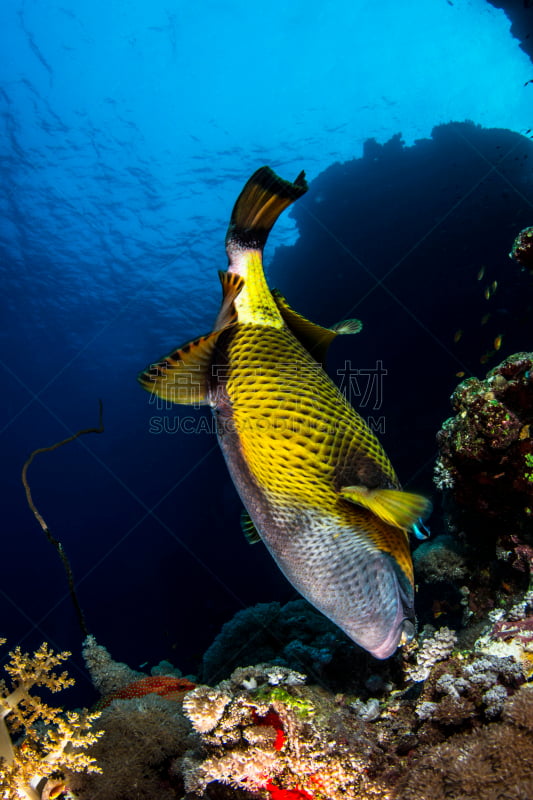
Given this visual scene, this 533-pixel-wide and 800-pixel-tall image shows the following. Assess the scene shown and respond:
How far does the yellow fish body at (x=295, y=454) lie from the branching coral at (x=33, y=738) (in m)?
2.61

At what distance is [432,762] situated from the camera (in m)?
1.82

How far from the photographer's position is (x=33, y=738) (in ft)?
9.07

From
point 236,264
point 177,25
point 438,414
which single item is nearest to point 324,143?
point 177,25

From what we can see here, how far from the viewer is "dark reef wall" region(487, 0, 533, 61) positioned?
1428cm

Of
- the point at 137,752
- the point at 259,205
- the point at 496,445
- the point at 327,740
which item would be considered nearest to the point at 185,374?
the point at 259,205

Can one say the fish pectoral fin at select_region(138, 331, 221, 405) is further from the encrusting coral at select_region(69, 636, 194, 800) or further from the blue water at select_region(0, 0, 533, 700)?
the blue water at select_region(0, 0, 533, 700)

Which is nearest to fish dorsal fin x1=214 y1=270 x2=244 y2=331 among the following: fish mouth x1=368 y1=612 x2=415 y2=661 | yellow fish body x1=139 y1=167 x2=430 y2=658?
yellow fish body x1=139 y1=167 x2=430 y2=658

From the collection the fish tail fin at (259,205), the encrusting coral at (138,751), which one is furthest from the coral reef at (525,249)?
the encrusting coral at (138,751)

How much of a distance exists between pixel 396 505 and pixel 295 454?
0.93 feet

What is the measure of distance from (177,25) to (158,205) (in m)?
8.93

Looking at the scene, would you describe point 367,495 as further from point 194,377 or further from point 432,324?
point 432,324

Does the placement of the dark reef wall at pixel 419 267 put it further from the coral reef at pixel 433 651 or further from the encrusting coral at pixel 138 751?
the encrusting coral at pixel 138 751

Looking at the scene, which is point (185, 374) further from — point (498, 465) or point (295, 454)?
point (498, 465)

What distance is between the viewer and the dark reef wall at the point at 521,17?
1428 centimetres
